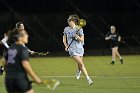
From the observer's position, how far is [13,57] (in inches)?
371

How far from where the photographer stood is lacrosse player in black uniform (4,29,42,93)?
366 inches

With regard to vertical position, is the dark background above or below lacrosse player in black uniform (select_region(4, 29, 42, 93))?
below

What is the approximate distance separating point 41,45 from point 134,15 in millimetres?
7423

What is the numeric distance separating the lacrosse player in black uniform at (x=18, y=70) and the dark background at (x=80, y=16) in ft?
94.1

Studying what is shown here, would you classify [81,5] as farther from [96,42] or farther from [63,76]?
[63,76]

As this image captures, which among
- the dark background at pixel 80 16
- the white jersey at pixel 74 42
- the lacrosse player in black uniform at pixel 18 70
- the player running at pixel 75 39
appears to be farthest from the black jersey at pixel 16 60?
the dark background at pixel 80 16

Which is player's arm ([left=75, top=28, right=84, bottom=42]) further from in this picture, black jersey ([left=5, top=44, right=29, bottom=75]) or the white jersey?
black jersey ([left=5, top=44, right=29, bottom=75])

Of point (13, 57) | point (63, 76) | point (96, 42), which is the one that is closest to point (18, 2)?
point (96, 42)

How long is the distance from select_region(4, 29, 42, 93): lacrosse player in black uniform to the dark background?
28675 mm

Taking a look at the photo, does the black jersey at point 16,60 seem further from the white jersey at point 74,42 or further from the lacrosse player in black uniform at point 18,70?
the white jersey at point 74,42

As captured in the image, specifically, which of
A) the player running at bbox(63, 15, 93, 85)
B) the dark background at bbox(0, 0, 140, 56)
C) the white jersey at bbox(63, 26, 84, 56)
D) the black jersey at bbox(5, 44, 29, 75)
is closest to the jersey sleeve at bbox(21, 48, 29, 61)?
the black jersey at bbox(5, 44, 29, 75)

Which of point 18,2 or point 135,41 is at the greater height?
point 18,2

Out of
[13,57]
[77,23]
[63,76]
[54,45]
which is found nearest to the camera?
[13,57]

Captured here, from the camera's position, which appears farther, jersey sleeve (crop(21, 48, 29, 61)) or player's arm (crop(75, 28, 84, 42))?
player's arm (crop(75, 28, 84, 42))
